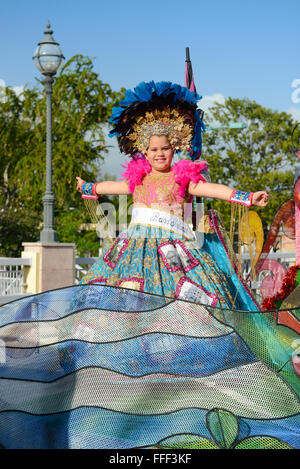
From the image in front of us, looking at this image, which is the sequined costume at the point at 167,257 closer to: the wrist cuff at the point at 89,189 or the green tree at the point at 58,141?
the wrist cuff at the point at 89,189

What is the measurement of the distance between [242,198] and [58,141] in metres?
22.4

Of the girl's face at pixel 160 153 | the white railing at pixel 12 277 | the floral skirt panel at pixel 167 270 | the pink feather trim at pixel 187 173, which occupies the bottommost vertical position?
the white railing at pixel 12 277

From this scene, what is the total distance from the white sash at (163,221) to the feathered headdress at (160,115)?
56cm

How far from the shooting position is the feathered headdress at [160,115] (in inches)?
192

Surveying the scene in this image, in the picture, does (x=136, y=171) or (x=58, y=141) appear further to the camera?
(x=58, y=141)

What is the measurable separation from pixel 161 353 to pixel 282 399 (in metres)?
0.54

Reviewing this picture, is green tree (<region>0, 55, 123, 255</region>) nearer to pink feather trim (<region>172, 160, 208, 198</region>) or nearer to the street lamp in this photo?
the street lamp

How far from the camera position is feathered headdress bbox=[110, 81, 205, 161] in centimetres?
488

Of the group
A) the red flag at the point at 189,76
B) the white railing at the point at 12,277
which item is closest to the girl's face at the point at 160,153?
the red flag at the point at 189,76

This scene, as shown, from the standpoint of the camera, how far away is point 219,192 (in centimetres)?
469

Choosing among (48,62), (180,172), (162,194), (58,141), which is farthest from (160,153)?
(58,141)

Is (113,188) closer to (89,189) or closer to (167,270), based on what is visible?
(89,189)
